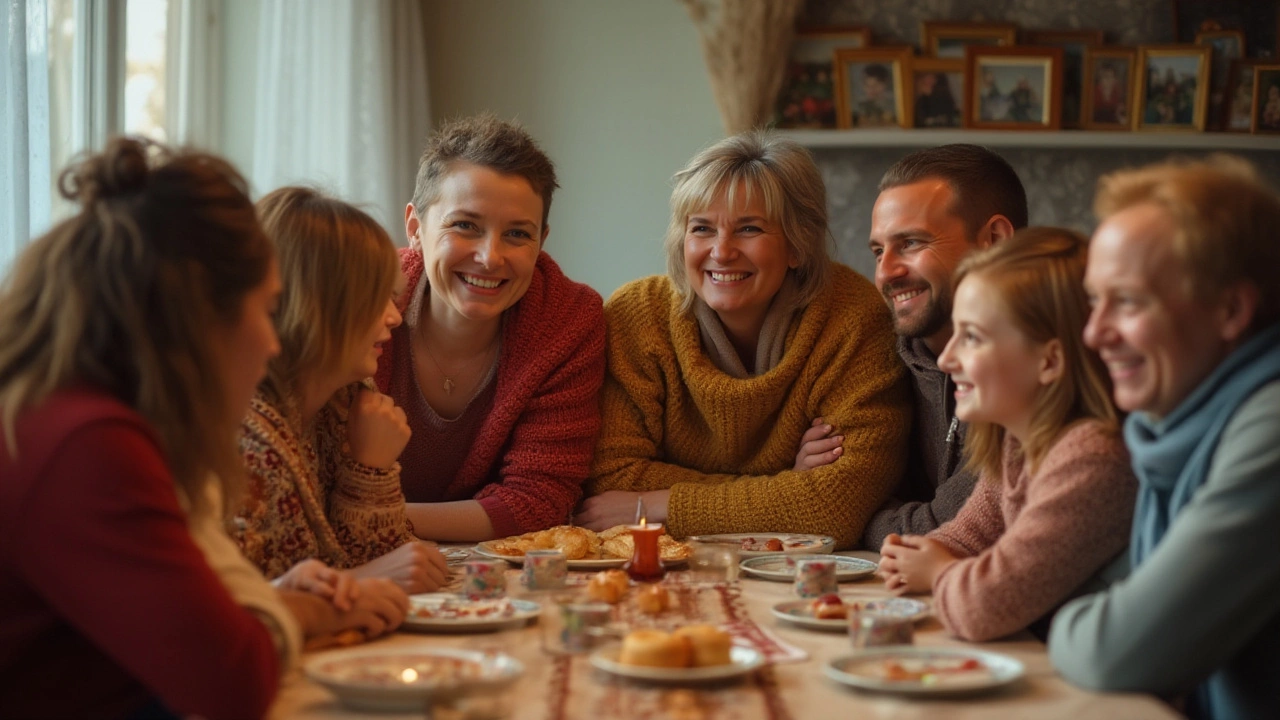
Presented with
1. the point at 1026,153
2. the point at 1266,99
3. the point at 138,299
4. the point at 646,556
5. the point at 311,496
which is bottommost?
the point at 646,556

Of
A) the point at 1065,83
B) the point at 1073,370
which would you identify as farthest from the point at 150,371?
the point at 1065,83

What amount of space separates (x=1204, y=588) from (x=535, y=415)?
5.14 feet

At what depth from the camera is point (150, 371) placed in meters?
1.21

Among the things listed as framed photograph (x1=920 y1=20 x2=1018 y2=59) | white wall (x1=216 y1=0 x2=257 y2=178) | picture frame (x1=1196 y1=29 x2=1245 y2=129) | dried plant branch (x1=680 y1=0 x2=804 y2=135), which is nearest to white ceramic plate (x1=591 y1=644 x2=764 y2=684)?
white wall (x1=216 y1=0 x2=257 y2=178)

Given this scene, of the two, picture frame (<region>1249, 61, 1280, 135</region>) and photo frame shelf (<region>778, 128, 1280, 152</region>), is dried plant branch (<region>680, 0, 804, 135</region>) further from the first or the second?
picture frame (<region>1249, 61, 1280, 135</region>)

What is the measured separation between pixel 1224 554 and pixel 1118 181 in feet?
1.54

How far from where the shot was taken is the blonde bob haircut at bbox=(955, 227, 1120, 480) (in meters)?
1.70

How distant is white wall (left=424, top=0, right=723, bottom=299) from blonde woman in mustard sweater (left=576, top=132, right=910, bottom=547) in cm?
180

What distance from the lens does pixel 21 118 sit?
8.09ft

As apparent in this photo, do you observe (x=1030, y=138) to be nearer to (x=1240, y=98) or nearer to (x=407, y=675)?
(x=1240, y=98)

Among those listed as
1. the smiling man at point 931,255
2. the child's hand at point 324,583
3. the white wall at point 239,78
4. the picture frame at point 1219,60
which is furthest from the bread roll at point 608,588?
the picture frame at point 1219,60

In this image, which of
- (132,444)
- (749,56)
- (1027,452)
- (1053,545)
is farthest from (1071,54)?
(132,444)

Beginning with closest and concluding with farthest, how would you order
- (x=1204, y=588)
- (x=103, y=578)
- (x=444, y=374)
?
(x=103, y=578) < (x=1204, y=588) < (x=444, y=374)

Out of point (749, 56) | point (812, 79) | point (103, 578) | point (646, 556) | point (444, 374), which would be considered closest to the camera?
point (103, 578)
